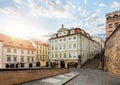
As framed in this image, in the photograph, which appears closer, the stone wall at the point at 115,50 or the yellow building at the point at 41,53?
the stone wall at the point at 115,50

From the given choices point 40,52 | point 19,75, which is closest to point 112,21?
point 40,52

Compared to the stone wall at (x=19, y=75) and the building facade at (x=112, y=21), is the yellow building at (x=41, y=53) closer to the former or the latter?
the building facade at (x=112, y=21)

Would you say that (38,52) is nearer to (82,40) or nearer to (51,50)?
(51,50)

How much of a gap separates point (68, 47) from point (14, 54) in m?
18.3

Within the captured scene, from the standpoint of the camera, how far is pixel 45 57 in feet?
203

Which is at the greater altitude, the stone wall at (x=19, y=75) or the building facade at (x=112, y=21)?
the building facade at (x=112, y=21)

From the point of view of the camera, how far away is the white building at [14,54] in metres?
38.5

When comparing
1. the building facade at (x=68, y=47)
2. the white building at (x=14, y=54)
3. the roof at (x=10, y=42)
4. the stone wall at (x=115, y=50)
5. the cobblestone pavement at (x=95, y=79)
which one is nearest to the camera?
the cobblestone pavement at (x=95, y=79)

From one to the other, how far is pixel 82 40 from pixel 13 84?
3444cm

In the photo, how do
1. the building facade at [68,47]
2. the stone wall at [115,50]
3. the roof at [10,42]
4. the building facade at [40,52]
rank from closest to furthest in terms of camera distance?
the stone wall at [115,50] < the building facade at [68,47] < the roof at [10,42] < the building facade at [40,52]

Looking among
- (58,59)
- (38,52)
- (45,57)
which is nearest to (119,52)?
(58,59)

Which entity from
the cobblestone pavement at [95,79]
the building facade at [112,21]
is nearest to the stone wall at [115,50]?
the cobblestone pavement at [95,79]

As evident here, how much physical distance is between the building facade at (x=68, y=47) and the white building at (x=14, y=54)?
8557mm

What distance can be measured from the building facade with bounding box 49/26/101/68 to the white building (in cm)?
856
